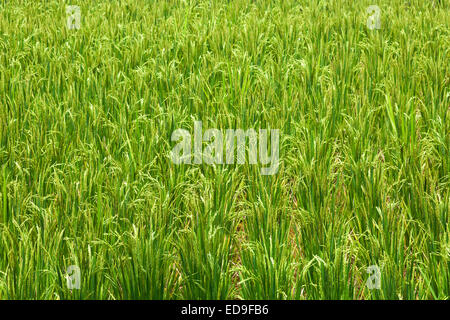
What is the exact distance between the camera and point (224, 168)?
287cm

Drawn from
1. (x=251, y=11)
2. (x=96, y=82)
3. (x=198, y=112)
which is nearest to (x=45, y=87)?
(x=96, y=82)

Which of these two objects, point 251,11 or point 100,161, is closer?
point 100,161

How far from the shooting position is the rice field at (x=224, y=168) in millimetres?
2156

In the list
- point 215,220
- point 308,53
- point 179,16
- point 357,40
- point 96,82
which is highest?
point 179,16

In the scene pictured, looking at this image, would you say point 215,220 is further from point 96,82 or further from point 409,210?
point 96,82

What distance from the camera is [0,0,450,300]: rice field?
7.07 ft

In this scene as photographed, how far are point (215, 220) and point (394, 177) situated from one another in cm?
92

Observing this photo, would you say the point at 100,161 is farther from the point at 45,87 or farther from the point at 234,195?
the point at 45,87

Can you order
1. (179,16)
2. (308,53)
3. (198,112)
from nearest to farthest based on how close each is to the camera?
(198,112) < (308,53) < (179,16)

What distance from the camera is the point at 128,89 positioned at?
3781mm

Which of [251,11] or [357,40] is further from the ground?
[251,11]

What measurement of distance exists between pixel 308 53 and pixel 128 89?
143cm

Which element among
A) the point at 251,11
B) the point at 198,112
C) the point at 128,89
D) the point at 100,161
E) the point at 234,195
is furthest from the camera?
the point at 251,11

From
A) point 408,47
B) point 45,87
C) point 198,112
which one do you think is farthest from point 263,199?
point 408,47
